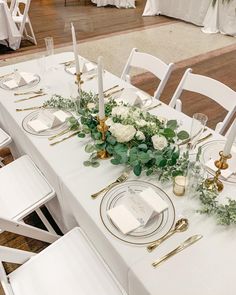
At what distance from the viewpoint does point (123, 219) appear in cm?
89

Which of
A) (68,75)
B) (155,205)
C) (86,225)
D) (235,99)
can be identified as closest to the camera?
(155,205)

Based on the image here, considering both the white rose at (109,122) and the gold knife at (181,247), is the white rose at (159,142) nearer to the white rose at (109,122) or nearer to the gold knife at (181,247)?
the white rose at (109,122)

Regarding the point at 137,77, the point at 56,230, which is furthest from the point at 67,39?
the point at 56,230

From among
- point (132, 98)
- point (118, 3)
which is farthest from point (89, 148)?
point (118, 3)

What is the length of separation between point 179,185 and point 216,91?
757mm

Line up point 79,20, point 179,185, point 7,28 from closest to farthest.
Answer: point 179,185 → point 7,28 → point 79,20

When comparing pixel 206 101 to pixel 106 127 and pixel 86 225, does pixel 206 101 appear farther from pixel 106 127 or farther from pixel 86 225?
pixel 86 225

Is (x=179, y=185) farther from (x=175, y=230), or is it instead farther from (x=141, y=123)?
(x=141, y=123)

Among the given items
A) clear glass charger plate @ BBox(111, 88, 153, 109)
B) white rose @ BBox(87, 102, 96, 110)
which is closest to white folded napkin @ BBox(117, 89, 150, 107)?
clear glass charger plate @ BBox(111, 88, 153, 109)

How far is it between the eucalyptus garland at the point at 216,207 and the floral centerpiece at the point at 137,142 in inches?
4.8

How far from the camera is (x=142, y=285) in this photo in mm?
752

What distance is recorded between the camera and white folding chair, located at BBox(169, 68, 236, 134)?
1416mm

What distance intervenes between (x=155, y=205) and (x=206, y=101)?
2.10 metres

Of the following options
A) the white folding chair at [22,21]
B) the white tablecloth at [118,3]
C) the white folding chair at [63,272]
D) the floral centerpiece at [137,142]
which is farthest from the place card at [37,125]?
the white tablecloth at [118,3]
